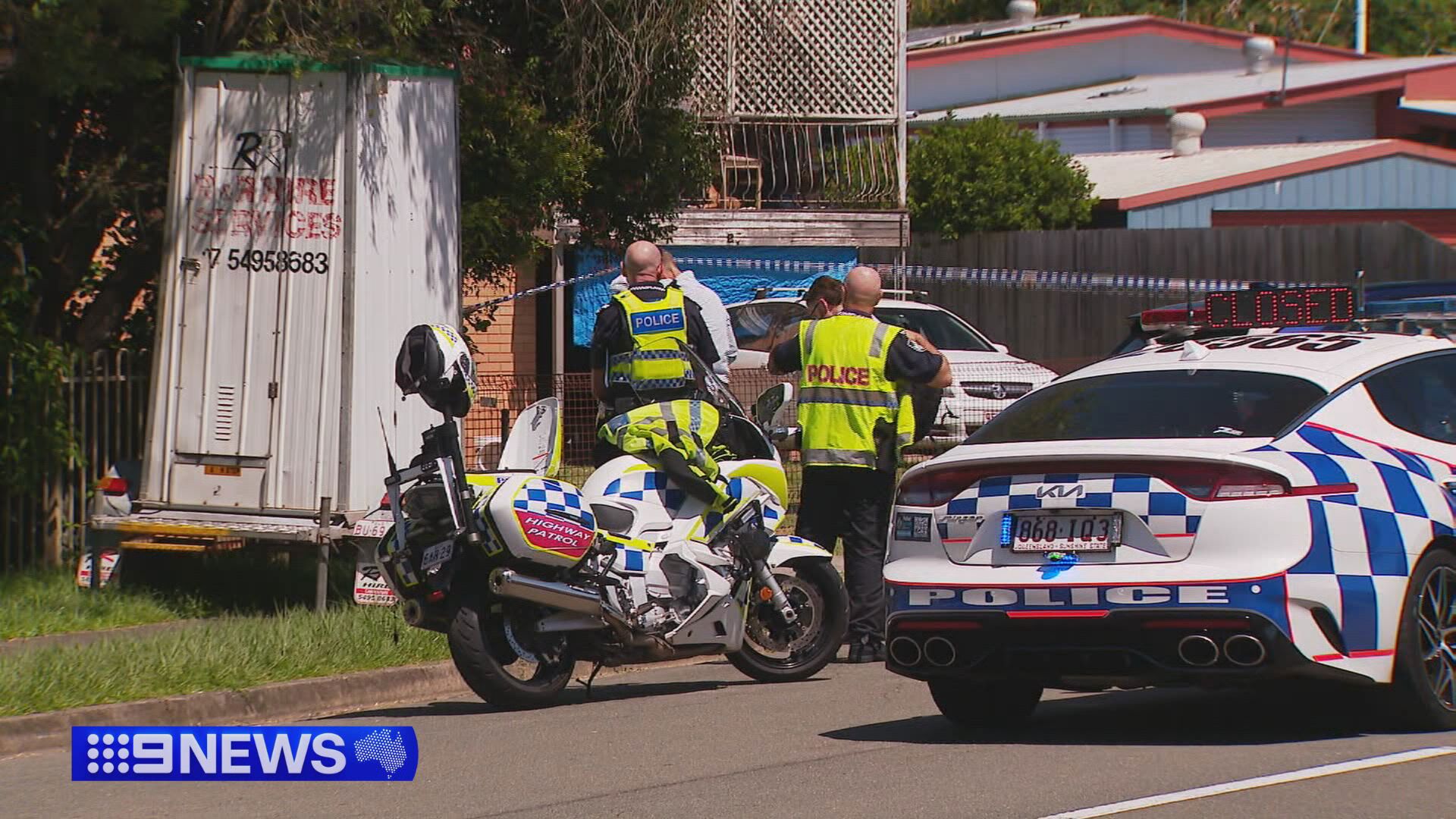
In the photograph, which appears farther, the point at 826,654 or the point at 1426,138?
the point at 1426,138

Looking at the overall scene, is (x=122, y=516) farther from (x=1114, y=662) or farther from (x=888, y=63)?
(x=888, y=63)

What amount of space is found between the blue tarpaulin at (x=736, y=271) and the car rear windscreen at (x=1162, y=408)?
14005mm

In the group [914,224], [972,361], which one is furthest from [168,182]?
[914,224]

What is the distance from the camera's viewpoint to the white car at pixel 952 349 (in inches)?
693

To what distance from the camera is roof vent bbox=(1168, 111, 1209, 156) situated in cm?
3422

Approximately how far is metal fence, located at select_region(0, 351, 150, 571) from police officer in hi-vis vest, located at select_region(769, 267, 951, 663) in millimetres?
4466

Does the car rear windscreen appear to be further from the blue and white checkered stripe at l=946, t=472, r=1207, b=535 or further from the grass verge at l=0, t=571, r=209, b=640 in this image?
A: the grass verge at l=0, t=571, r=209, b=640

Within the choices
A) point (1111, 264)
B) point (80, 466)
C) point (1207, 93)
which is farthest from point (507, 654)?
point (1207, 93)

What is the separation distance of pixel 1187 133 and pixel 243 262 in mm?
25986

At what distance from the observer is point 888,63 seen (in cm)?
2156

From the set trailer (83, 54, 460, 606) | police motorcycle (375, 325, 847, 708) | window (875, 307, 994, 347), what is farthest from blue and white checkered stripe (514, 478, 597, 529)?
window (875, 307, 994, 347)

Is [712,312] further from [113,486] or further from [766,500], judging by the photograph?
[113,486]

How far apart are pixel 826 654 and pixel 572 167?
15.6ft

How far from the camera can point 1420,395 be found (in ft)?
25.5
